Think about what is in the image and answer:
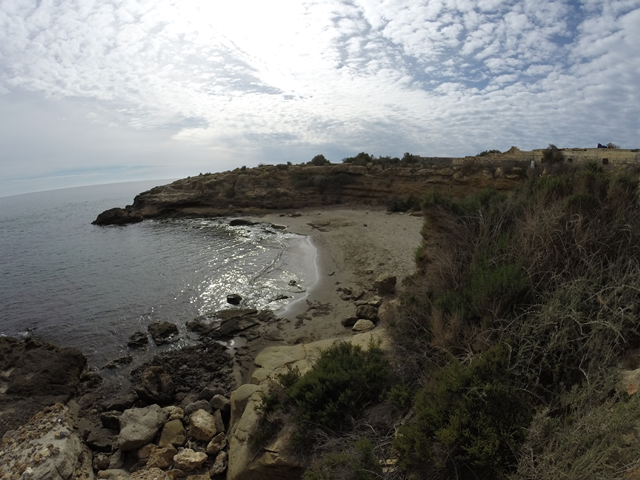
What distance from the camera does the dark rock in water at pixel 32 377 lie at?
20.7 ft

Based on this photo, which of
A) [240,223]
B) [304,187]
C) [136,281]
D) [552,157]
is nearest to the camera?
[136,281]

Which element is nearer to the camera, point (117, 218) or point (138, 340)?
point (138, 340)

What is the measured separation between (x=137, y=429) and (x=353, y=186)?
25023 millimetres

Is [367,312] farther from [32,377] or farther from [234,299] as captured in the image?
[32,377]

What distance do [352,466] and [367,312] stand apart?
5.69m

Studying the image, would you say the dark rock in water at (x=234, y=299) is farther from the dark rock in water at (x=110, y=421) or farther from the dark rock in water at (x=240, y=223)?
the dark rock in water at (x=240, y=223)

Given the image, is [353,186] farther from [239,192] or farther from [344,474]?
[344,474]

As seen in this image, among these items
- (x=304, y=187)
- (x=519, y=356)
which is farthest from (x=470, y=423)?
(x=304, y=187)

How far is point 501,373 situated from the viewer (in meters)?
3.67

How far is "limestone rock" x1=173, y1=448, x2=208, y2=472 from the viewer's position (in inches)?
197

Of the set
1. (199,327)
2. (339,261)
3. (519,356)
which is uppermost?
(519,356)

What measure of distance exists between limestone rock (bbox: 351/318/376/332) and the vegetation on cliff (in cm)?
222

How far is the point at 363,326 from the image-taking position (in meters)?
8.32

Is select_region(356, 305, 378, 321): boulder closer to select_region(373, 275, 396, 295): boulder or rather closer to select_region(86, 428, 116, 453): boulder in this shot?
select_region(373, 275, 396, 295): boulder
